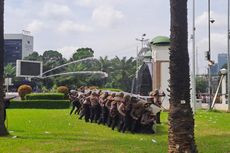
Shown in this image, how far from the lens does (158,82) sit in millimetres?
35250

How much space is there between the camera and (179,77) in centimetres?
969

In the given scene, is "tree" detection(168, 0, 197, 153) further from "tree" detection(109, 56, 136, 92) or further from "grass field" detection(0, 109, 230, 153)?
"tree" detection(109, 56, 136, 92)

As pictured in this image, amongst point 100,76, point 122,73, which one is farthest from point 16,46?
point 122,73

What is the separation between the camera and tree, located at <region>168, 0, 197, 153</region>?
9586mm

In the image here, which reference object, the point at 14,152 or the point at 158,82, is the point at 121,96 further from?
the point at 158,82

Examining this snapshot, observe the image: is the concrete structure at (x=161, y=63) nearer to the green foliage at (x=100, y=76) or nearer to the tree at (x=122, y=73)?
the green foliage at (x=100, y=76)

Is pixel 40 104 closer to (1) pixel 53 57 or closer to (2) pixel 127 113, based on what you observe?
(2) pixel 127 113

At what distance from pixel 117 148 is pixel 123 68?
269ft

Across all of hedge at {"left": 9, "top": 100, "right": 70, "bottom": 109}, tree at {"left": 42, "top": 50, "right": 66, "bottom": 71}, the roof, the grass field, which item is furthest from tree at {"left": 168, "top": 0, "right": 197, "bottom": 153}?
tree at {"left": 42, "top": 50, "right": 66, "bottom": 71}

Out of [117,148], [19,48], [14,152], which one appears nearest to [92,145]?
[117,148]

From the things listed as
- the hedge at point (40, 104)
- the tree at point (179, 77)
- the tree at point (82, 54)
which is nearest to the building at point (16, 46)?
the tree at point (82, 54)

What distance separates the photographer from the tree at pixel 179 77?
959 centimetres

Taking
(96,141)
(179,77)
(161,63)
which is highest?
(161,63)

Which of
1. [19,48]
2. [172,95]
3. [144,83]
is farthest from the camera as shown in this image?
[19,48]
